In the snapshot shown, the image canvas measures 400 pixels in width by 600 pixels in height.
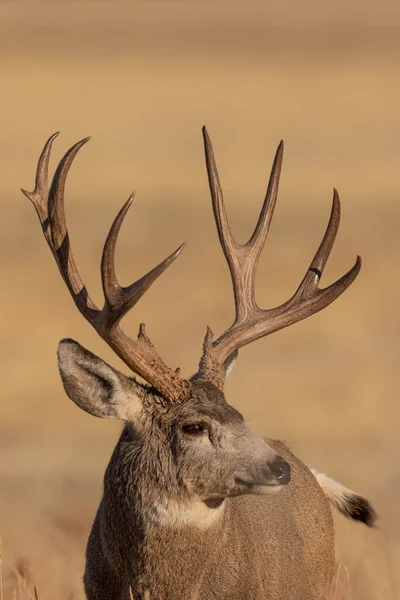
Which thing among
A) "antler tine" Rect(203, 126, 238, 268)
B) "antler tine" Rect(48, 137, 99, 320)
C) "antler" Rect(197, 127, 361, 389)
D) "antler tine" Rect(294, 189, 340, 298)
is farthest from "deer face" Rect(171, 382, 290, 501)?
"antler tine" Rect(203, 126, 238, 268)

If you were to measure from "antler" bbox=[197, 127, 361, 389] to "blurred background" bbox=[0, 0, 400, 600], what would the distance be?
200 centimetres

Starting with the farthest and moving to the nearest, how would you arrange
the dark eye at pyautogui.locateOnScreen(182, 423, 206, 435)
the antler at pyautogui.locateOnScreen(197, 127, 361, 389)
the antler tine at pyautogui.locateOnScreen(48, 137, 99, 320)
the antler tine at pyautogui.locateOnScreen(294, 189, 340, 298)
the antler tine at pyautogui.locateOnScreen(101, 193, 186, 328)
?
the antler tine at pyautogui.locateOnScreen(294, 189, 340, 298), the antler at pyautogui.locateOnScreen(197, 127, 361, 389), the antler tine at pyautogui.locateOnScreen(48, 137, 99, 320), the dark eye at pyautogui.locateOnScreen(182, 423, 206, 435), the antler tine at pyautogui.locateOnScreen(101, 193, 186, 328)

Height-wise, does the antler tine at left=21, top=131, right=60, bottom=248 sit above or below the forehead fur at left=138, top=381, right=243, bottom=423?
above

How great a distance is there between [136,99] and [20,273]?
23.2 meters

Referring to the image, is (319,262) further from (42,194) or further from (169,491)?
(169,491)

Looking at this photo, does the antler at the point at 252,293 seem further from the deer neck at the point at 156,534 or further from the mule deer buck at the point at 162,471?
the deer neck at the point at 156,534

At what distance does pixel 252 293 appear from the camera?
9.41m

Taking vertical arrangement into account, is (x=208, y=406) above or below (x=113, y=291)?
below

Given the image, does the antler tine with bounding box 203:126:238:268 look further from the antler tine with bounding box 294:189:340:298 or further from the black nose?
the black nose

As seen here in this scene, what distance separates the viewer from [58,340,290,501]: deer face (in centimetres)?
809

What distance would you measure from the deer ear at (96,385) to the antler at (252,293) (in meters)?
0.59

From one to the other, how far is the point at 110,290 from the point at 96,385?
49cm

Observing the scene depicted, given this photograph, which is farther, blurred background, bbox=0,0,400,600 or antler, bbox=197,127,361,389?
blurred background, bbox=0,0,400,600

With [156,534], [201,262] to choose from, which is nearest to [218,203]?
[156,534]
